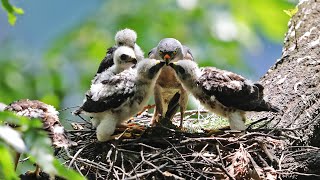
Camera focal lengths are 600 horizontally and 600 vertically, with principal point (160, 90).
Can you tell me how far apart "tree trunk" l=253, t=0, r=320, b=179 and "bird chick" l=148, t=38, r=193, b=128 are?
0.66 metres

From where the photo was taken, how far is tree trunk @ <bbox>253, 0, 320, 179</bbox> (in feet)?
13.4

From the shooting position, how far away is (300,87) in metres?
4.75

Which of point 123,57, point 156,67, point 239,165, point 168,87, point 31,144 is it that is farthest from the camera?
point 123,57

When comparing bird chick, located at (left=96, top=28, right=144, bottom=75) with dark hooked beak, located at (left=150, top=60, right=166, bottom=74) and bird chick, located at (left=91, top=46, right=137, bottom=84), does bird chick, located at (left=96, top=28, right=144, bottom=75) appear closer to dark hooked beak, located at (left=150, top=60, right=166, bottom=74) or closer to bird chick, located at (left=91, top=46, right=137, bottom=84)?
bird chick, located at (left=91, top=46, right=137, bottom=84)

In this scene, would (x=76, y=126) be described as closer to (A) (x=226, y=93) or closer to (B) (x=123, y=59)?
(B) (x=123, y=59)

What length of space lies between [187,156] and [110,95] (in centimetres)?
76

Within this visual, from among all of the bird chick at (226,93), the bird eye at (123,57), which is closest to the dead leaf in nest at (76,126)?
the bird eye at (123,57)

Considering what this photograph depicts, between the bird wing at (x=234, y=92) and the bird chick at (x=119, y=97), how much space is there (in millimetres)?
419

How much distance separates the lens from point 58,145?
12.0 ft

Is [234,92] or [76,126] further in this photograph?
[76,126]

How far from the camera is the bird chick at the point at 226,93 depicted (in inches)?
166

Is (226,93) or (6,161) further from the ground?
(226,93)

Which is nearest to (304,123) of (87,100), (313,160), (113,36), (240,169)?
(313,160)

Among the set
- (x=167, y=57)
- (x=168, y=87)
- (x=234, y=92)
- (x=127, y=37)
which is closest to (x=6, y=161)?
(x=234, y=92)
